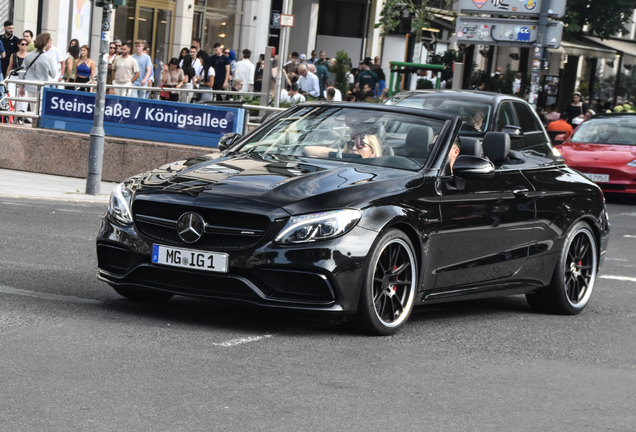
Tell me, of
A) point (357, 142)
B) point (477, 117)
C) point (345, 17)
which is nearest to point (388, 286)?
point (357, 142)

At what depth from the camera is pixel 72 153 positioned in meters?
17.9

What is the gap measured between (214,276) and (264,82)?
15124 mm

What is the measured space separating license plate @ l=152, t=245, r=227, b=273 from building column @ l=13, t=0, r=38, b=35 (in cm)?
2501

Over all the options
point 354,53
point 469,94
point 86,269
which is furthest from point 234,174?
point 354,53

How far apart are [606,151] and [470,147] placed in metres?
13.2

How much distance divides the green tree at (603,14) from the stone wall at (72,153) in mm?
30173

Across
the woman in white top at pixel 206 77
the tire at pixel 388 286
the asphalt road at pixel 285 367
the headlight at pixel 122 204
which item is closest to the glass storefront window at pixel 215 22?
the woman in white top at pixel 206 77

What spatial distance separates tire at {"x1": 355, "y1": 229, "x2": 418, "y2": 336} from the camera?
657 cm

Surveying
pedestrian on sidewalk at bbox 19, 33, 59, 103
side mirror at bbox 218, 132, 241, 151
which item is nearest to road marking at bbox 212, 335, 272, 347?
side mirror at bbox 218, 132, 241, 151

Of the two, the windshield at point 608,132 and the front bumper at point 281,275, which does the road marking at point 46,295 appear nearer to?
the front bumper at point 281,275

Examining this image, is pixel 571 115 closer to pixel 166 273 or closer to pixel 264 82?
pixel 264 82

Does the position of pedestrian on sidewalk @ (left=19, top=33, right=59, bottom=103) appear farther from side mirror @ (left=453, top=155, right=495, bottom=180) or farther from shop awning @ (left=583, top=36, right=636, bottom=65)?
shop awning @ (left=583, top=36, right=636, bottom=65)

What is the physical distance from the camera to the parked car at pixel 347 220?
21.0ft

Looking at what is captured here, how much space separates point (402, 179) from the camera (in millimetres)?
6961
